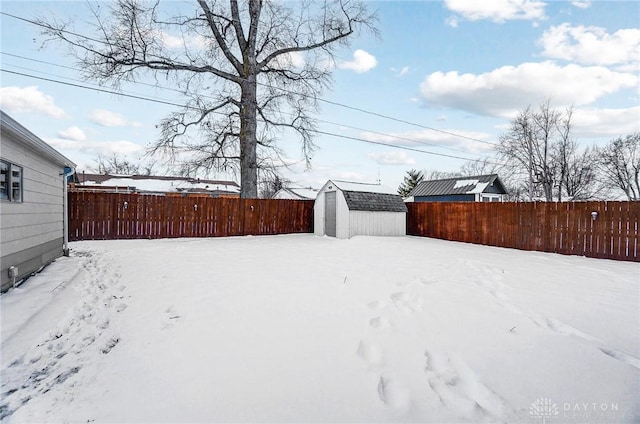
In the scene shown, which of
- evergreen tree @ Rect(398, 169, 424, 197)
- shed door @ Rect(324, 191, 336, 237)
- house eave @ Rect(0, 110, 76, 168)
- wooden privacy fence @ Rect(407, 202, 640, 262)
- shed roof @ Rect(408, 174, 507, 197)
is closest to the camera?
house eave @ Rect(0, 110, 76, 168)

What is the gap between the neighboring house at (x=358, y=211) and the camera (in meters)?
10.7

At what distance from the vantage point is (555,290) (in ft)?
14.5

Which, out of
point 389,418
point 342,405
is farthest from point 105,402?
point 389,418

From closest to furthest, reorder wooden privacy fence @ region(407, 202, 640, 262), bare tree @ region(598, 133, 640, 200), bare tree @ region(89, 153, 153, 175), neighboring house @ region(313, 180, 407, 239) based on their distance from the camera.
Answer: wooden privacy fence @ region(407, 202, 640, 262) < neighboring house @ region(313, 180, 407, 239) < bare tree @ region(598, 133, 640, 200) < bare tree @ region(89, 153, 153, 175)

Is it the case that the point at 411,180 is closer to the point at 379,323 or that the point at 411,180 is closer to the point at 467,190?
the point at 467,190

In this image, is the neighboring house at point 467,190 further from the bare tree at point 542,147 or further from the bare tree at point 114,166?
the bare tree at point 114,166

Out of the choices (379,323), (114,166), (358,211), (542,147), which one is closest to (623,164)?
(542,147)

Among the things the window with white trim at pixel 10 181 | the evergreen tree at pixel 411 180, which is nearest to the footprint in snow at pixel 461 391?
the window with white trim at pixel 10 181

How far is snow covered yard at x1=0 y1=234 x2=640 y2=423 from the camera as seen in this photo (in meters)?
1.90

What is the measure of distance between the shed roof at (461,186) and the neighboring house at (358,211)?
43.8ft

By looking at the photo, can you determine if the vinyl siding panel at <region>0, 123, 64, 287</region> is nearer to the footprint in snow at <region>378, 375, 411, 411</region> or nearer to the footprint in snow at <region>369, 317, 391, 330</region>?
the footprint in snow at <region>369, 317, 391, 330</region>

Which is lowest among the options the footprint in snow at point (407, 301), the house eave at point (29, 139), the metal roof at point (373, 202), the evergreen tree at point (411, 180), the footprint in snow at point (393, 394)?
the footprint in snow at point (393, 394)

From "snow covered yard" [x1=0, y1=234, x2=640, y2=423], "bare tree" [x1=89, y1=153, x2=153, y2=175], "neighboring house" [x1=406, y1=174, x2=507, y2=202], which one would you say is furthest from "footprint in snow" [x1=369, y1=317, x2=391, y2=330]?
"bare tree" [x1=89, y1=153, x2=153, y2=175]

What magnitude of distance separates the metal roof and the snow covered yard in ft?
18.8
